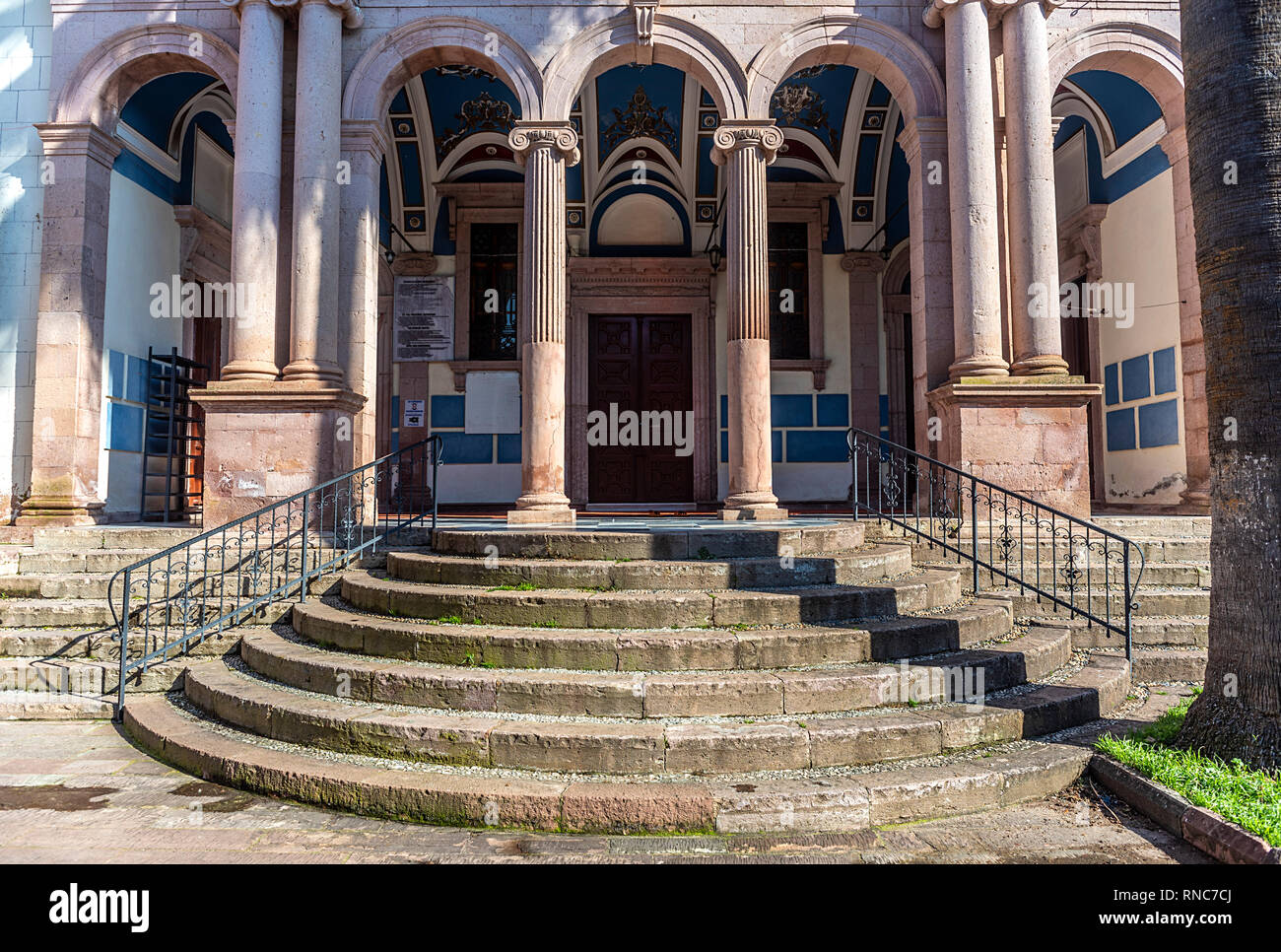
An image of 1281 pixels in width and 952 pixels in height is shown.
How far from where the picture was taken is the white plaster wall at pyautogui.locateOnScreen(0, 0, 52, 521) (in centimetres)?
820

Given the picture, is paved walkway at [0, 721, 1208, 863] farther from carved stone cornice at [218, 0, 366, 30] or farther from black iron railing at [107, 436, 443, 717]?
carved stone cornice at [218, 0, 366, 30]

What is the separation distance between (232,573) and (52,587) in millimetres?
1479

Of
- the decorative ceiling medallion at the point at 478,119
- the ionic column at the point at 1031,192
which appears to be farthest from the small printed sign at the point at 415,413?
the ionic column at the point at 1031,192

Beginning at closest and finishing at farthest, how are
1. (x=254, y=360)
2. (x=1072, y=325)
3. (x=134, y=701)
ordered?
(x=134, y=701)
(x=254, y=360)
(x=1072, y=325)

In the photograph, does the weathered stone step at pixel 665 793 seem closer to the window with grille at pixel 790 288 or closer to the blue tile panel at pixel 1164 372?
the blue tile panel at pixel 1164 372

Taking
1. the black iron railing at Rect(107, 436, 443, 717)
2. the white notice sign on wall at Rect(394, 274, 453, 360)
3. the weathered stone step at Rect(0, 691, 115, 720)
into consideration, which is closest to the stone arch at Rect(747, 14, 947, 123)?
the black iron railing at Rect(107, 436, 443, 717)

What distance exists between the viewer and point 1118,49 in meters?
8.53

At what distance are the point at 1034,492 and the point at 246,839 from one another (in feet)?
23.2

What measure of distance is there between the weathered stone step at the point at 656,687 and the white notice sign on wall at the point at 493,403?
804cm

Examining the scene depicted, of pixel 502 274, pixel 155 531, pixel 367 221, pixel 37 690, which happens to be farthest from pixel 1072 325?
pixel 37 690

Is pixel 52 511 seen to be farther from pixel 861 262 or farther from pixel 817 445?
pixel 861 262

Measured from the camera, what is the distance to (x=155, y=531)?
23.7 ft

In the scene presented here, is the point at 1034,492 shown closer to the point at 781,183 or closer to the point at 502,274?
the point at 781,183

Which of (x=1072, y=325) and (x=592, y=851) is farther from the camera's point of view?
(x=1072, y=325)
